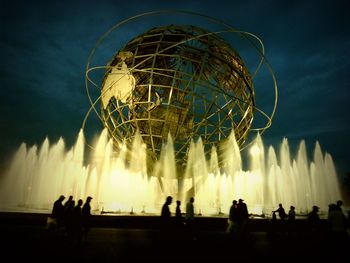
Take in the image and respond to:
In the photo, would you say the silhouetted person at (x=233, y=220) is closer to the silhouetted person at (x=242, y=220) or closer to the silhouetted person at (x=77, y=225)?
the silhouetted person at (x=242, y=220)

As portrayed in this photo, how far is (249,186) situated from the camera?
68.9 feet

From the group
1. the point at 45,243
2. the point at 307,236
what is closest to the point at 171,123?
the point at 307,236

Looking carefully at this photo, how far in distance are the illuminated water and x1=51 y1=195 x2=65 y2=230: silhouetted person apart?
8020mm

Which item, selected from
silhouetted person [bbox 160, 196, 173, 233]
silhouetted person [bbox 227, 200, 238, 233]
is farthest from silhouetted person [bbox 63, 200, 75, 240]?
silhouetted person [bbox 227, 200, 238, 233]

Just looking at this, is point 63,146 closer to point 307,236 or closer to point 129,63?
point 129,63

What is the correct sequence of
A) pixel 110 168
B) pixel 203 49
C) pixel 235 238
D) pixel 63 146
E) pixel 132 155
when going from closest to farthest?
pixel 235 238 < pixel 203 49 < pixel 132 155 < pixel 110 168 < pixel 63 146

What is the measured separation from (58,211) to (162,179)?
10.4m

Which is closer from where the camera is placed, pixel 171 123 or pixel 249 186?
pixel 171 123

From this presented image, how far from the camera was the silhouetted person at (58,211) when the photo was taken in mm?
6316

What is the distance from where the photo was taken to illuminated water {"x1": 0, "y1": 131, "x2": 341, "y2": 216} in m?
16.3

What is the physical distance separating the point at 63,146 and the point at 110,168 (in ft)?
15.7

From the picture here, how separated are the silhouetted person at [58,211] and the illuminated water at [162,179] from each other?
8020 millimetres

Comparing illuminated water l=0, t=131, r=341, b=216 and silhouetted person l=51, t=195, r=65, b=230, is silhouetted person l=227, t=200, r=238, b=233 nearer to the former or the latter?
silhouetted person l=51, t=195, r=65, b=230

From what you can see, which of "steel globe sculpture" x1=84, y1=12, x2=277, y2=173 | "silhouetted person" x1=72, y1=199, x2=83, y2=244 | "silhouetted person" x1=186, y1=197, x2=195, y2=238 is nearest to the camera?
"silhouetted person" x1=72, y1=199, x2=83, y2=244
